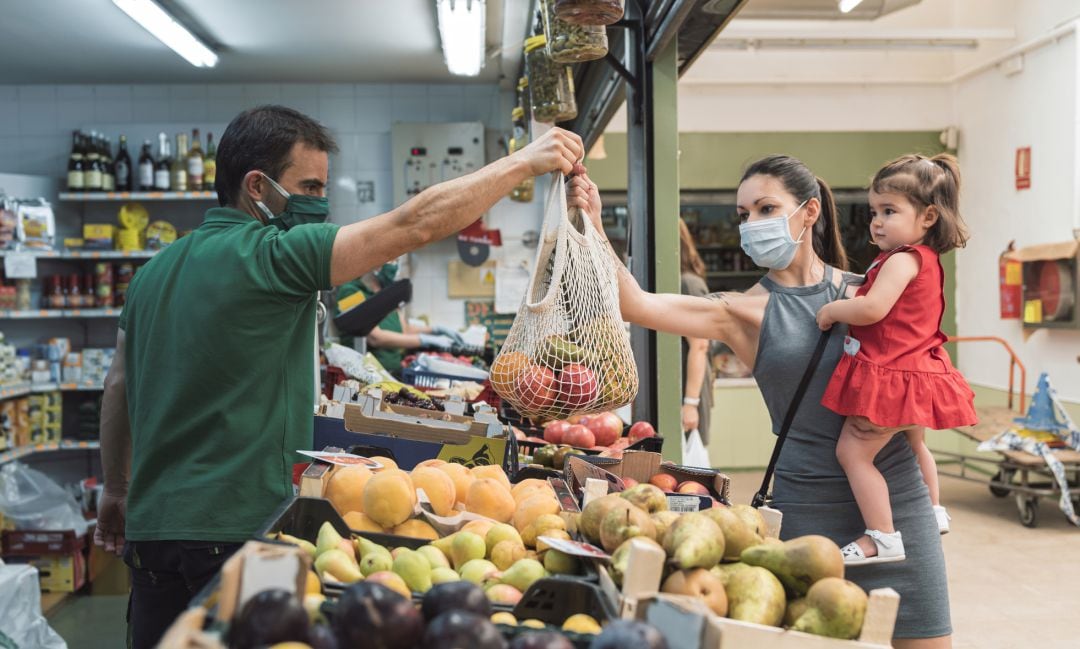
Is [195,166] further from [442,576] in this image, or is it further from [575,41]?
[442,576]

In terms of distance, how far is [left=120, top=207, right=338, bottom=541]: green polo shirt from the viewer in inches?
68.4

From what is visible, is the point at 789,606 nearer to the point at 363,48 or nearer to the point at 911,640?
the point at 911,640

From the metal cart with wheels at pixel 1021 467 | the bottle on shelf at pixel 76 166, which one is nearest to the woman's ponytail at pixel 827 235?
the metal cart with wheels at pixel 1021 467

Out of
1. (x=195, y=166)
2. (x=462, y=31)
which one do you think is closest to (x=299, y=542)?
(x=462, y=31)

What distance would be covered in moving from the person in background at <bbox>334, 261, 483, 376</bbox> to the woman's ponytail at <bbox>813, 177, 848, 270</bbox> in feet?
11.3

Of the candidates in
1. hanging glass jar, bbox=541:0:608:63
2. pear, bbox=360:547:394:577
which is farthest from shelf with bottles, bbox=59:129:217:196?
pear, bbox=360:547:394:577

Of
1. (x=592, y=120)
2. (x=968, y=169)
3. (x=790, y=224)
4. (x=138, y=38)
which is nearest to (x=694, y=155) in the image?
(x=968, y=169)

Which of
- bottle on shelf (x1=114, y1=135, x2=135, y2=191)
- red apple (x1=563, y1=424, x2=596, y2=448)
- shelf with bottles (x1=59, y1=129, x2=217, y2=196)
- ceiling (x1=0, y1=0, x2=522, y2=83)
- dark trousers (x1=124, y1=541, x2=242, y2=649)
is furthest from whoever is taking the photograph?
bottle on shelf (x1=114, y1=135, x2=135, y2=191)

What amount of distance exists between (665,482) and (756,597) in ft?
3.45

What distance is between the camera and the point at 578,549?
4.24 ft

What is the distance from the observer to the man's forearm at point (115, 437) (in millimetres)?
2160

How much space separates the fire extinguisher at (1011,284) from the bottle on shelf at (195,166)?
6211 millimetres

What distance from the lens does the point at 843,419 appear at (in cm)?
212

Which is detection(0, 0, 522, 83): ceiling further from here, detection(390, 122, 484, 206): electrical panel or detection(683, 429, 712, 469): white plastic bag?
detection(683, 429, 712, 469): white plastic bag
